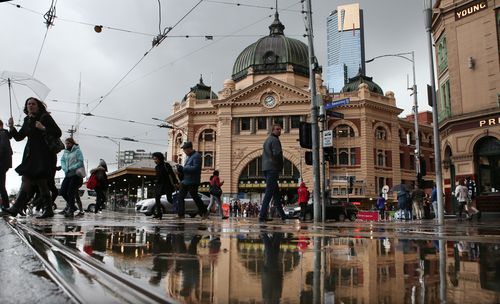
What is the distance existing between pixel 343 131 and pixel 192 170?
42477 mm

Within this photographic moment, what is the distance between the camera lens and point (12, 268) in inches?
82.8

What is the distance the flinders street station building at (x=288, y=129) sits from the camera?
4891 centimetres

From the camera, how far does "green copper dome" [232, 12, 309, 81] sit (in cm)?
5516

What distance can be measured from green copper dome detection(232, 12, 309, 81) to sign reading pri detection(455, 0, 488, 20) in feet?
109

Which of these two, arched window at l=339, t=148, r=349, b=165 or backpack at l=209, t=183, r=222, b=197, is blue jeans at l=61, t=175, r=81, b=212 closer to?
backpack at l=209, t=183, r=222, b=197

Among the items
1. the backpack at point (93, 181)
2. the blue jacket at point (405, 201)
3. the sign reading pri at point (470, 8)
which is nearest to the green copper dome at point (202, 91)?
the sign reading pri at point (470, 8)

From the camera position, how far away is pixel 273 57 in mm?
55656

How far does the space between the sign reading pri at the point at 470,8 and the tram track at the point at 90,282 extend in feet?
75.0

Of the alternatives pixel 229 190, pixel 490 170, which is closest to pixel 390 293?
pixel 490 170

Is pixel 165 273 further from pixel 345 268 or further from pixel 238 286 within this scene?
pixel 345 268

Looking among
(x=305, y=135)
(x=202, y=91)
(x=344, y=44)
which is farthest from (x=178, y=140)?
(x=344, y=44)

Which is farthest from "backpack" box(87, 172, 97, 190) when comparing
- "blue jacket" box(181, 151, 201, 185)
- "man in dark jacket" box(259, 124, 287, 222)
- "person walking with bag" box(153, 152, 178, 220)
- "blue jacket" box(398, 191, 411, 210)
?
"blue jacket" box(398, 191, 411, 210)

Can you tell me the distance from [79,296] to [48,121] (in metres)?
6.15

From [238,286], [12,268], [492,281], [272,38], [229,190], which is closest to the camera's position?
[238,286]
